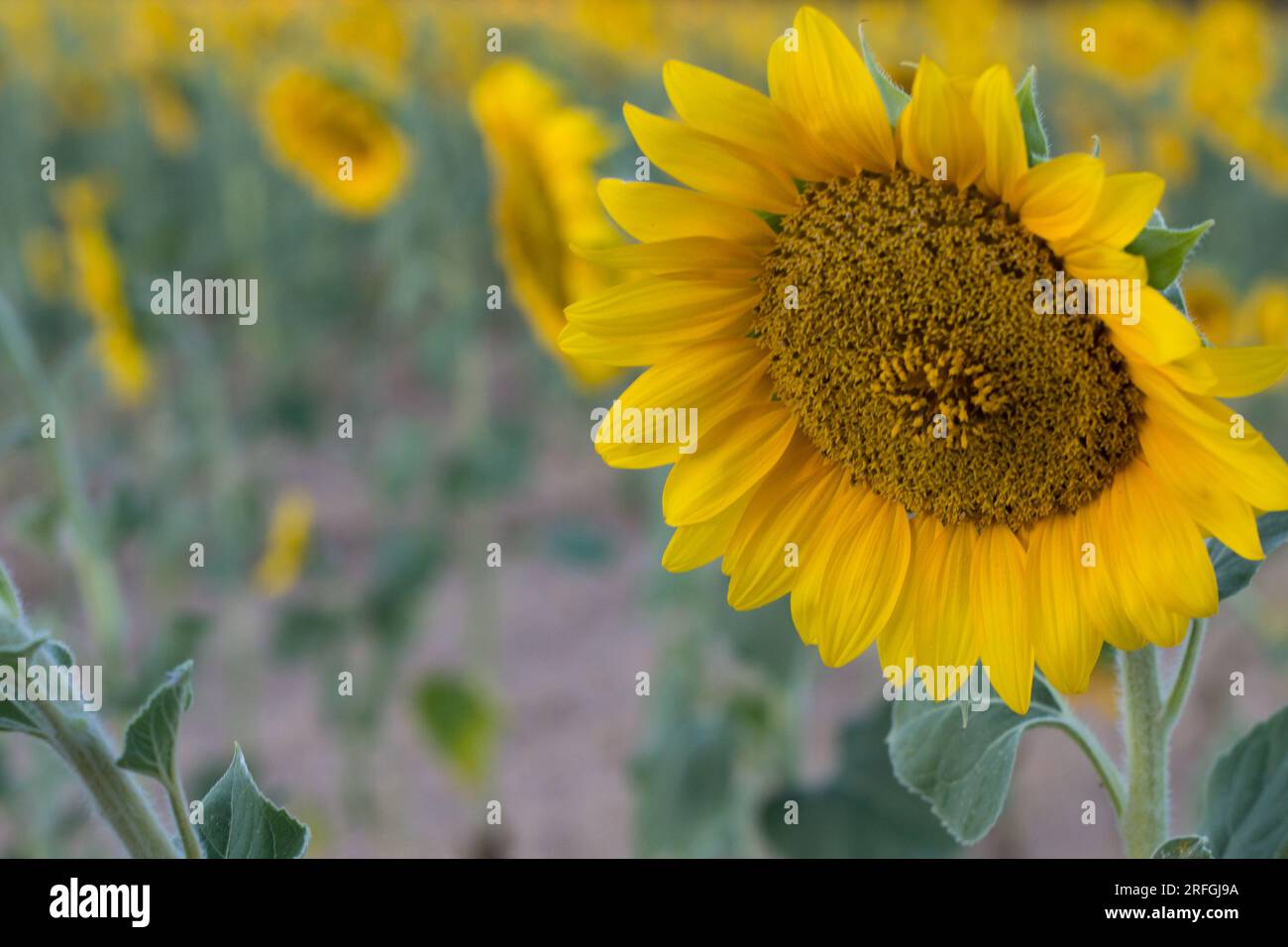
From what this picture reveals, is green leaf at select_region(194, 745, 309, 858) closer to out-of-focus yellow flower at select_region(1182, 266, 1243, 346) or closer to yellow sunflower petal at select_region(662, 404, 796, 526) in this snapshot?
yellow sunflower petal at select_region(662, 404, 796, 526)

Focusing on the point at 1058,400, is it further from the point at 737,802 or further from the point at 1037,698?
the point at 737,802

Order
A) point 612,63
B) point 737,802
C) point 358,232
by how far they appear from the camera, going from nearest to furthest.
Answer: point 737,802
point 358,232
point 612,63

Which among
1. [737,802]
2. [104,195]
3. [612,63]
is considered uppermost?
[612,63]

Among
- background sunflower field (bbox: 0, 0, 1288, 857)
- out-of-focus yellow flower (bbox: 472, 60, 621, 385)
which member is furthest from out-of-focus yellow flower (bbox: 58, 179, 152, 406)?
out-of-focus yellow flower (bbox: 472, 60, 621, 385)

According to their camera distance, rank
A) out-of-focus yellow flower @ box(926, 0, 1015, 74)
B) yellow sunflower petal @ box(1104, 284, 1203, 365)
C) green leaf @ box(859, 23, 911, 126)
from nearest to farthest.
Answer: yellow sunflower petal @ box(1104, 284, 1203, 365) < green leaf @ box(859, 23, 911, 126) < out-of-focus yellow flower @ box(926, 0, 1015, 74)

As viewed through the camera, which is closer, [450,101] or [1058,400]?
[1058,400]

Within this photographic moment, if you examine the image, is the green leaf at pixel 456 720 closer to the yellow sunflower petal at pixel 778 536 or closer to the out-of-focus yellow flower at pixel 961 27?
the yellow sunflower petal at pixel 778 536
